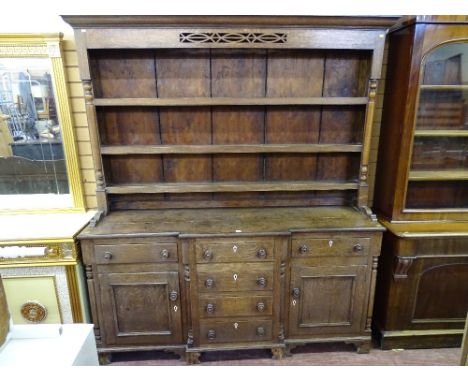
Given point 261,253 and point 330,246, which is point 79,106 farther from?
point 330,246

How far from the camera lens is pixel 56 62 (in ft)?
6.32

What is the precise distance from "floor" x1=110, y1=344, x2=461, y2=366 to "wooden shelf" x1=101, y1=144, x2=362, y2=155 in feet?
4.20

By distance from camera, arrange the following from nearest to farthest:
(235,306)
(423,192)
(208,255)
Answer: (208,255) → (235,306) → (423,192)

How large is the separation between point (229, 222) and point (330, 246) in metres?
0.60

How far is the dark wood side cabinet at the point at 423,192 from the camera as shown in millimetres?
1802

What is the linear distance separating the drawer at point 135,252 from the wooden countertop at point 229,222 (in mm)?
66

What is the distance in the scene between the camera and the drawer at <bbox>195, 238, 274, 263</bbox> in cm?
174

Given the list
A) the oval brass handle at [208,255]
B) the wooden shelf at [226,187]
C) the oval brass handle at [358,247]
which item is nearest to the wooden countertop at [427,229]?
the oval brass handle at [358,247]

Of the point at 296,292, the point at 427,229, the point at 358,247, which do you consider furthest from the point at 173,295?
the point at 427,229

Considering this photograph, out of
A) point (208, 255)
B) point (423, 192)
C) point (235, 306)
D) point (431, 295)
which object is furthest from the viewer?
point (423, 192)

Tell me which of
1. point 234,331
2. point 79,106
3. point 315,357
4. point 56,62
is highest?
point 56,62

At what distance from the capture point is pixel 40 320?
190 cm

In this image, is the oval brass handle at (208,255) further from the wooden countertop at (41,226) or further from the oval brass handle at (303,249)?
the wooden countertop at (41,226)
